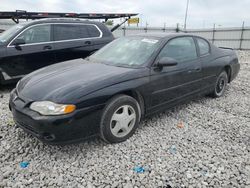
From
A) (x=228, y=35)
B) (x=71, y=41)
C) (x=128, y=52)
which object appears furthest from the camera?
(x=228, y=35)

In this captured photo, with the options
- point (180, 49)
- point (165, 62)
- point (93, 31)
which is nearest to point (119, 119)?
point (165, 62)

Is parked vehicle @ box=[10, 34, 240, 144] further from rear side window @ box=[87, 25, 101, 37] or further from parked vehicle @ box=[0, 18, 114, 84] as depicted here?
rear side window @ box=[87, 25, 101, 37]

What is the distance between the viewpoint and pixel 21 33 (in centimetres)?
457

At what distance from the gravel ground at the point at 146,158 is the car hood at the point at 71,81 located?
0.73m

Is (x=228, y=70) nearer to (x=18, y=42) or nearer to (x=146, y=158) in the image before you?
(x=146, y=158)

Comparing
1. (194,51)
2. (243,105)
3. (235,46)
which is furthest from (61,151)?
(235,46)

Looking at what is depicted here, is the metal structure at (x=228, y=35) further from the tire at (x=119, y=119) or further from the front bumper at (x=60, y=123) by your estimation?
the front bumper at (x=60, y=123)

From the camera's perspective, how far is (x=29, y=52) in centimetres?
465

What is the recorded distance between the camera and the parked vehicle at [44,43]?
447 cm

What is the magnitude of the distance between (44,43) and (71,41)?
0.68 meters

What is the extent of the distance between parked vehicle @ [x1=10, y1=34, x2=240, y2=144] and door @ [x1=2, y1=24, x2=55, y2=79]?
6.35 feet

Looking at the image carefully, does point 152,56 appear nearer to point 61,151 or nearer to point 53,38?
point 61,151

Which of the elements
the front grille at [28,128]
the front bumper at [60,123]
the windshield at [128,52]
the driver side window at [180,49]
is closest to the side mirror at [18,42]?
the windshield at [128,52]

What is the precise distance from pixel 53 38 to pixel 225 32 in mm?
17229
